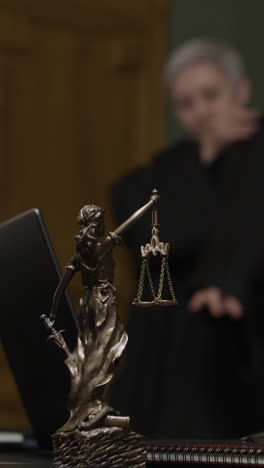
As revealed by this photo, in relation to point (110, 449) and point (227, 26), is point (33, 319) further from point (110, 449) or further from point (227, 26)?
point (227, 26)

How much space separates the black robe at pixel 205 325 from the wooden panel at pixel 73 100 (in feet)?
2.68

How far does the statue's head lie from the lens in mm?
785

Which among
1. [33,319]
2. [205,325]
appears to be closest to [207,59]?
[205,325]

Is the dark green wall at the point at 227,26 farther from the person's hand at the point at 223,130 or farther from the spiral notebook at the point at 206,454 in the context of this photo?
the spiral notebook at the point at 206,454

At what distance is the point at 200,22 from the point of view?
388cm

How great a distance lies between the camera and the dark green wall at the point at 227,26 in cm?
386

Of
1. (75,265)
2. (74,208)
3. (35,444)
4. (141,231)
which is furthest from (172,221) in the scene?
(75,265)

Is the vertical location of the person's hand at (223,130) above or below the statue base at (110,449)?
below

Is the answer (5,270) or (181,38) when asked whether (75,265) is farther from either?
(181,38)

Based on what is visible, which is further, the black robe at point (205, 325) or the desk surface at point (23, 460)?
the black robe at point (205, 325)

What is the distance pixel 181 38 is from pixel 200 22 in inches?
3.4

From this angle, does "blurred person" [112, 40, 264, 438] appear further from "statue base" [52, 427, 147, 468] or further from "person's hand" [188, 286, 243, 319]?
"statue base" [52, 427, 147, 468]

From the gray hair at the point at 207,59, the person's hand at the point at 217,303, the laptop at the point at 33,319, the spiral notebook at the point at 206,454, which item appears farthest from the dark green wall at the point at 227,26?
the spiral notebook at the point at 206,454

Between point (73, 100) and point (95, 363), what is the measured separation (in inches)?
119
